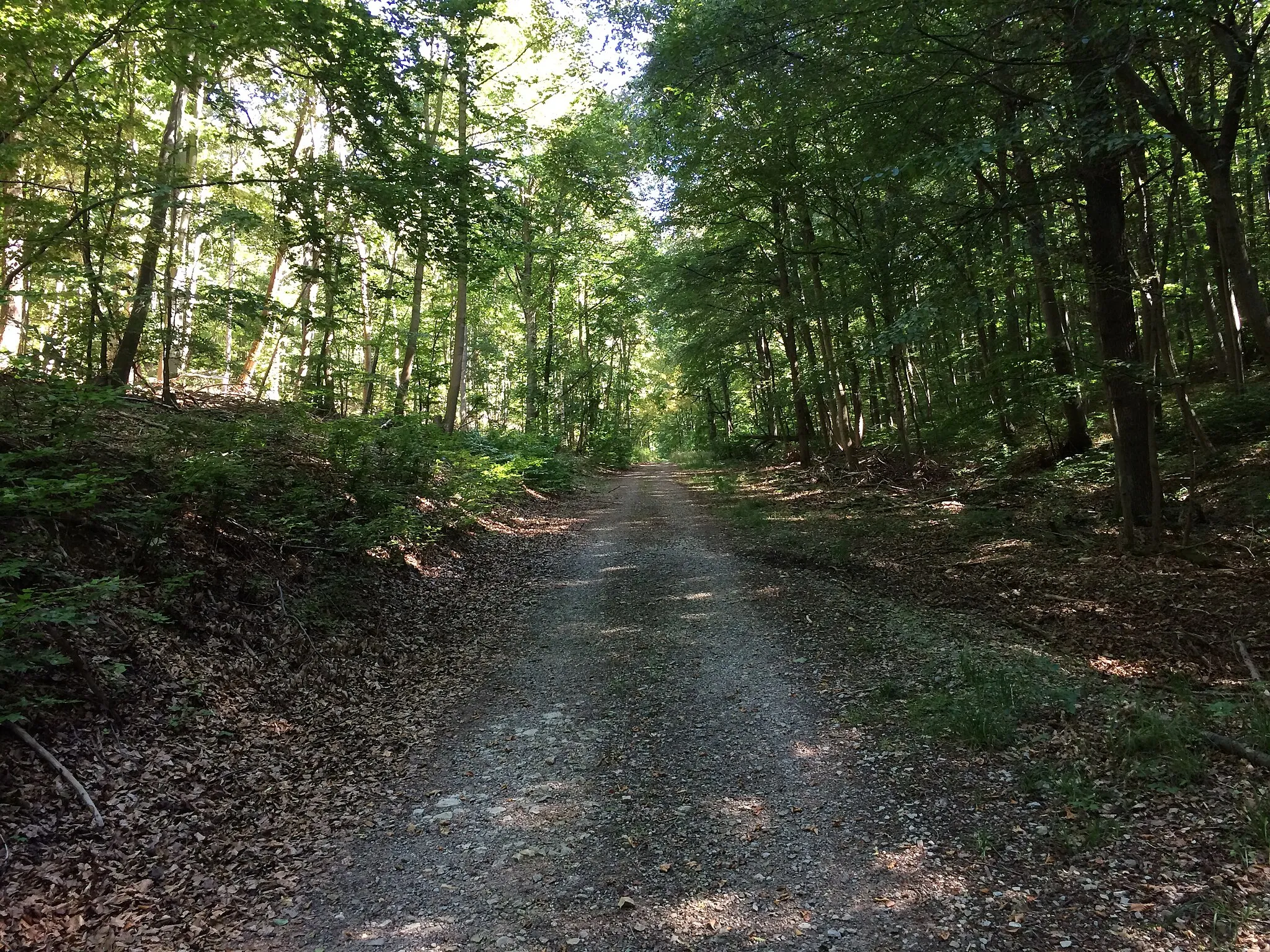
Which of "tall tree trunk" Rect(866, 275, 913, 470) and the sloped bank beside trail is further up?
"tall tree trunk" Rect(866, 275, 913, 470)

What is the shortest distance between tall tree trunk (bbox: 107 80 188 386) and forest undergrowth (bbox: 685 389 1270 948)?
326 inches

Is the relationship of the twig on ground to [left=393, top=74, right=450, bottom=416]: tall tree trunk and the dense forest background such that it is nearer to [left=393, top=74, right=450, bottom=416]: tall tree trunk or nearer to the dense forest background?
the dense forest background

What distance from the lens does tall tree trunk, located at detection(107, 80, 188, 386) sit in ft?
22.1

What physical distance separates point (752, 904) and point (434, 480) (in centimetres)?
989

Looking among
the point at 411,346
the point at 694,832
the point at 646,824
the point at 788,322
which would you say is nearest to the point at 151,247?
the point at 646,824

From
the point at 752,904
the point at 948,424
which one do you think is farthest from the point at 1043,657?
the point at 948,424

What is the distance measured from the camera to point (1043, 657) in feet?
18.3

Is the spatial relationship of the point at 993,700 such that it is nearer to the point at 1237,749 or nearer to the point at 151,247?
the point at 1237,749

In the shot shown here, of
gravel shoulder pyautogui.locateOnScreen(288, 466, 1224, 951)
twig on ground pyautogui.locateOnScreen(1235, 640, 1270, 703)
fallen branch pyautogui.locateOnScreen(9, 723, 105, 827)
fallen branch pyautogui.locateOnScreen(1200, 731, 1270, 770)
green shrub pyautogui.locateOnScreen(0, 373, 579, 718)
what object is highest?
green shrub pyautogui.locateOnScreen(0, 373, 579, 718)

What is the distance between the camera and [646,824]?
3.80 meters

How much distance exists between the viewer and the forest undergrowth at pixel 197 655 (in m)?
3.28

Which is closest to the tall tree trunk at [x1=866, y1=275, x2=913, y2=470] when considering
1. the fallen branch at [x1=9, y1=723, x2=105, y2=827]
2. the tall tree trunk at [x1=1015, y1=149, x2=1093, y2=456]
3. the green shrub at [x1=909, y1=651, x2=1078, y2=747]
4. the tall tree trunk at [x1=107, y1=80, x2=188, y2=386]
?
the tall tree trunk at [x1=1015, y1=149, x2=1093, y2=456]

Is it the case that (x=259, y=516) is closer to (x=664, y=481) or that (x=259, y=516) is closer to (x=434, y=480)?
(x=434, y=480)

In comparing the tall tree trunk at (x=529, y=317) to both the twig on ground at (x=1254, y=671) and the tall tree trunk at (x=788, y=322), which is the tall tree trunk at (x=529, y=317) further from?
the twig on ground at (x=1254, y=671)
